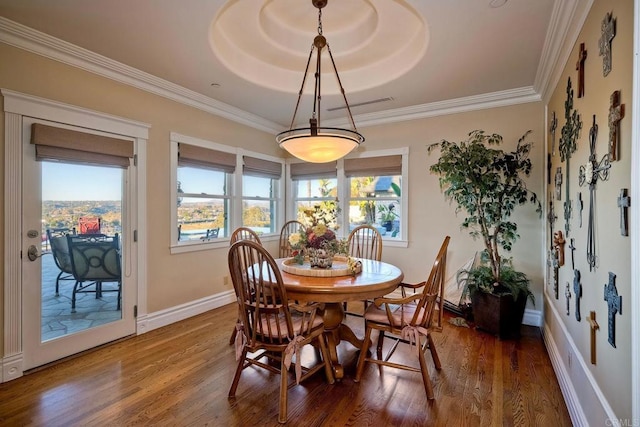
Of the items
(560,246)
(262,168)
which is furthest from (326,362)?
(262,168)

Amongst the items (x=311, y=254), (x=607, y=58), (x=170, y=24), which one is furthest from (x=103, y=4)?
(x=607, y=58)

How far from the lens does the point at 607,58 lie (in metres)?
1.45

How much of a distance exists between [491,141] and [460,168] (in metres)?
0.55

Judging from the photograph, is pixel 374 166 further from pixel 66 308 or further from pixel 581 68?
pixel 66 308

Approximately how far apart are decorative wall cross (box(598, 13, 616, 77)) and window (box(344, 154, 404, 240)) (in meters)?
2.72

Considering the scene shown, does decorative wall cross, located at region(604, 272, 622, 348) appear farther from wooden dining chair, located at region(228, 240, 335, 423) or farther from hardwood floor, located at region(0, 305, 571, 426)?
wooden dining chair, located at region(228, 240, 335, 423)

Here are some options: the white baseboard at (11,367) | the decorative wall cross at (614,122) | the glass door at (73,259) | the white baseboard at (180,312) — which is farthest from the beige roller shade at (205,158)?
the decorative wall cross at (614,122)

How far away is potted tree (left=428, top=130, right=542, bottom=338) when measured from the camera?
3.10 metres

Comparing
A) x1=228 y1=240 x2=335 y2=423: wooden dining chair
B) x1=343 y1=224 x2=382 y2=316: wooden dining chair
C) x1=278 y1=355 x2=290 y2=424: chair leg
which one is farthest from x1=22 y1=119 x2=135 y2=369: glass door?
x1=343 y1=224 x2=382 y2=316: wooden dining chair

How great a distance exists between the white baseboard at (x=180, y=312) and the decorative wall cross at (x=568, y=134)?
12.3 feet

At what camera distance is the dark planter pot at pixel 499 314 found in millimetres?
3043

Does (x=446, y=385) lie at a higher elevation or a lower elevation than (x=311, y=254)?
lower

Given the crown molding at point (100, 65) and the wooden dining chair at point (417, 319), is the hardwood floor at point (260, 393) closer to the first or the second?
the wooden dining chair at point (417, 319)

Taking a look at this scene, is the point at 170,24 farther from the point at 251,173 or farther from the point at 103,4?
the point at 251,173
